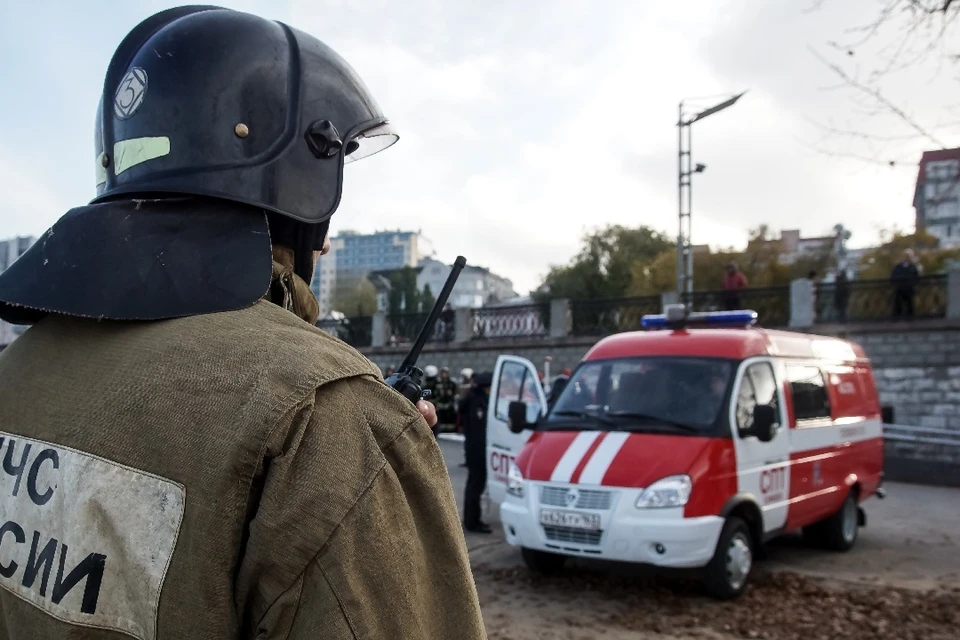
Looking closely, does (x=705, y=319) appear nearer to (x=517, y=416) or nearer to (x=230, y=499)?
(x=517, y=416)

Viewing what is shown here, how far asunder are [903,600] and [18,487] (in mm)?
6961

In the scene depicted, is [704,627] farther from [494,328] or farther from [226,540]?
[494,328]

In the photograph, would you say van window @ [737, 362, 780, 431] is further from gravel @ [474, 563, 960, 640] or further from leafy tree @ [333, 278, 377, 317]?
leafy tree @ [333, 278, 377, 317]

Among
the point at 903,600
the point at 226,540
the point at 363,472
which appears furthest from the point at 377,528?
the point at 903,600

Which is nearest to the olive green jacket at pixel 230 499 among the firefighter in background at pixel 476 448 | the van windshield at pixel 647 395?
the van windshield at pixel 647 395

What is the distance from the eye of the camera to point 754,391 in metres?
7.22

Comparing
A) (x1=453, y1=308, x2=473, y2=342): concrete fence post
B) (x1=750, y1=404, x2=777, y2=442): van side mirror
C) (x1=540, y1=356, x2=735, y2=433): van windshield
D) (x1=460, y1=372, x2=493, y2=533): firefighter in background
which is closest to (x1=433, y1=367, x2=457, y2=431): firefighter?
(x1=453, y1=308, x2=473, y2=342): concrete fence post

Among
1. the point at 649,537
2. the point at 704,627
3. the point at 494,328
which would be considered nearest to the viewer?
the point at 704,627

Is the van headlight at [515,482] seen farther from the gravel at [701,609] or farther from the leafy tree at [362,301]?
the leafy tree at [362,301]

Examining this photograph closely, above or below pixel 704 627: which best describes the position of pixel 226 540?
above

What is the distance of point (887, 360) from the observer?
1889 cm

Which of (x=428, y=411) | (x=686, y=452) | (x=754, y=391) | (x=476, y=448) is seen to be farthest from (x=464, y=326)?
(x=428, y=411)

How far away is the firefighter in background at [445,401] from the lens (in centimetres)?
1791

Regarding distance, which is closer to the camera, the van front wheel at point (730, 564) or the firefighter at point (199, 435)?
the firefighter at point (199, 435)
